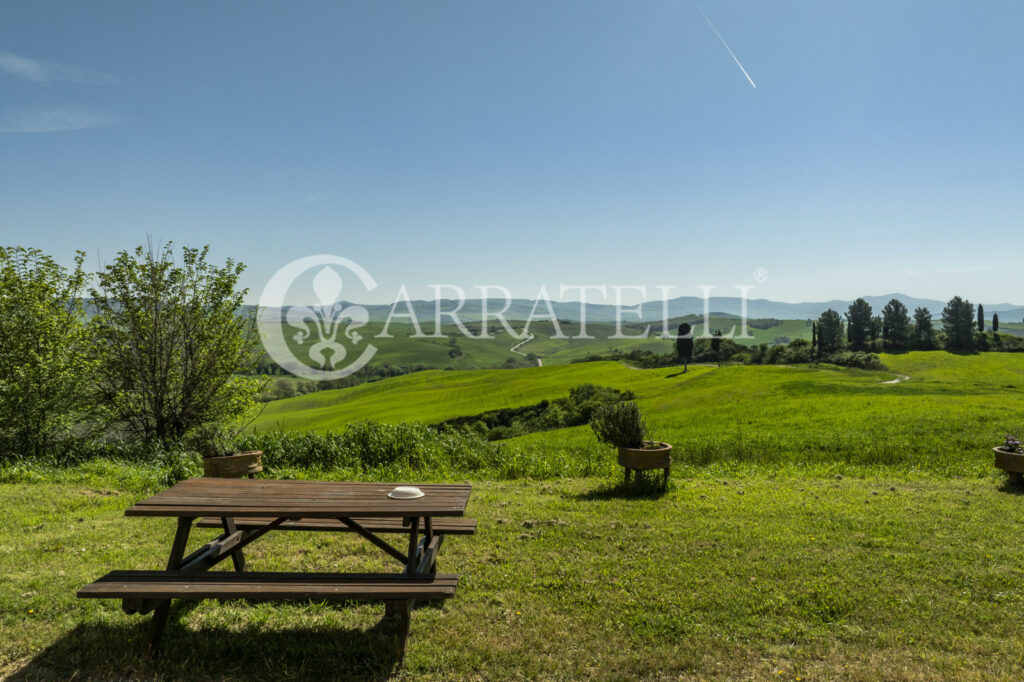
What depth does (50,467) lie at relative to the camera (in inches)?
479

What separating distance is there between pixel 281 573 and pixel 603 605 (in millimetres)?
3045

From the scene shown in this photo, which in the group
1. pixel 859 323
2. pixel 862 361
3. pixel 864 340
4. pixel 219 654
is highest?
pixel 859 323

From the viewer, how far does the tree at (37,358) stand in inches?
569

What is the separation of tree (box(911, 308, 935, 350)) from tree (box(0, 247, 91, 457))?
110 m

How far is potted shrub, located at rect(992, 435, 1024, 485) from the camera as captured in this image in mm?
10625

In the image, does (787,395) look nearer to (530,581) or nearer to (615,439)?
(615,439)

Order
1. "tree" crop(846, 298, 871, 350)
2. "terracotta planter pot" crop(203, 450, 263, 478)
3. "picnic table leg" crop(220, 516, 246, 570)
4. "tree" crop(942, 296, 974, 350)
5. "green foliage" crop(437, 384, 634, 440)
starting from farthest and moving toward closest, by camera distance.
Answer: "tree" crop(846, 298, 871, 350)
"tree" crop(942, 296, 974, 350)
"green foliage" crop(437, 384, 634, 440)
"terracotta planter pot" crop(203, 450, 263, 478)
"picnic table leg" crop(220, 516, 246, 570)

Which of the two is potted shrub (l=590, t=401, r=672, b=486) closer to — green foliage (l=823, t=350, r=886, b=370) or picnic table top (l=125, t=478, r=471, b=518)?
picnic table top (l=125, t=478, r=471, b=518)

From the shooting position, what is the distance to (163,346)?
1611 centimetres

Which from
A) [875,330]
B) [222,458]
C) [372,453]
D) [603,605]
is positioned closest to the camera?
[603,605]

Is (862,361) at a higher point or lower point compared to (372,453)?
Result: lower

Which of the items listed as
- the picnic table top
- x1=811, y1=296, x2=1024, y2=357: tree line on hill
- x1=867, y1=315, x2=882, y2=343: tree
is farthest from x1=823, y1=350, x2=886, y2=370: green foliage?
the picnic table top

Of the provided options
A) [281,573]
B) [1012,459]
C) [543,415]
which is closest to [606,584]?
[281,573]

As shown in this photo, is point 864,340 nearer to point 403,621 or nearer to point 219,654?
point 403,621
